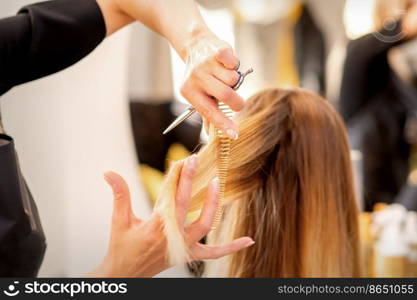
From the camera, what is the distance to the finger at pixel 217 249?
102 cm

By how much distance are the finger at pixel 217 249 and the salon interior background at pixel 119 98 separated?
149mm

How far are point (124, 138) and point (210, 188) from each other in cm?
36

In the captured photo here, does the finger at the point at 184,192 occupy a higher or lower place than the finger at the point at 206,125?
lower

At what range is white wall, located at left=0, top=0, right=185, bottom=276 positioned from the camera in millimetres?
1132

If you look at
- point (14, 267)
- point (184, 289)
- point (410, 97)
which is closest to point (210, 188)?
point (184, 289)

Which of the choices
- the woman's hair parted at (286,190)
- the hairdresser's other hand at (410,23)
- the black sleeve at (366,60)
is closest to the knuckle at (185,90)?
the woman's hair parted at (286,190)

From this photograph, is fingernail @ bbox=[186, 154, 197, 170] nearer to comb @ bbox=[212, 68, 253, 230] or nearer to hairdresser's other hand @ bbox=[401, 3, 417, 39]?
comb @ bbox=[212, 68, 253, 230]

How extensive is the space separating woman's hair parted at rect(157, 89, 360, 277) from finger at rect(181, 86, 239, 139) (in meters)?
0.06

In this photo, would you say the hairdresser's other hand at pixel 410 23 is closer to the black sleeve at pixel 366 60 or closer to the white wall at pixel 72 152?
the black sleeve at pixel 366 60

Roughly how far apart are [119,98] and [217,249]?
456mm

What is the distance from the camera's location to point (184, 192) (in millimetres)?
971

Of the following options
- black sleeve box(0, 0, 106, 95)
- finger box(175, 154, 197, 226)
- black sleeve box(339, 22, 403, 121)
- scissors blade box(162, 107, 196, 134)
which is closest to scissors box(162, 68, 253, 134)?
scissors blade box(162, 107, 196, 134)

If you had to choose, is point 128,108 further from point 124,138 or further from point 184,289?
point 184,289

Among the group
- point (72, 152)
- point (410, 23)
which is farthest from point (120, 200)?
point (410, 23)
